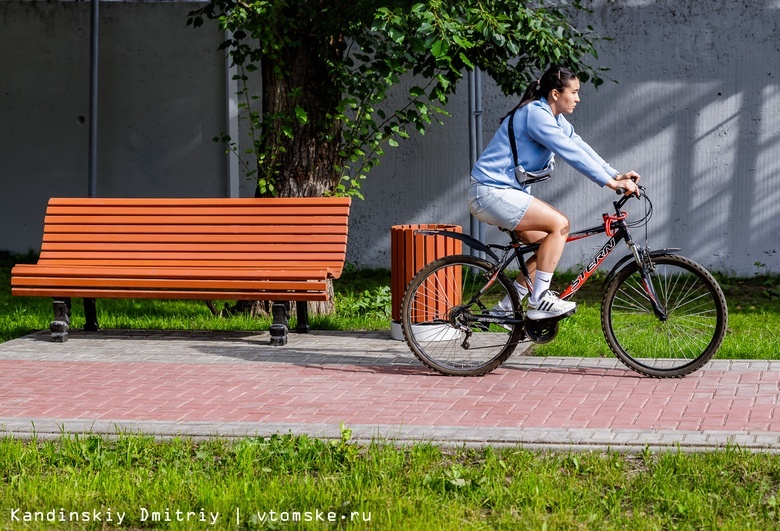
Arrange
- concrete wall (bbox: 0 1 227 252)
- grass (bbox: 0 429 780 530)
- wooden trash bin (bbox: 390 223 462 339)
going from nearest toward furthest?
grass (bbox: 0 429 780 530) → wooden trash bin (bbox: 390 223 462 339) → concrete wall (bbox: 0 1 227 252)

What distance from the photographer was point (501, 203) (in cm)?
741

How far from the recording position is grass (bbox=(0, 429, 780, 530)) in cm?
462

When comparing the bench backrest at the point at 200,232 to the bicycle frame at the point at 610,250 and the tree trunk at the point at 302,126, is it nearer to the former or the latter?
the tree trunk at the point at 302,126

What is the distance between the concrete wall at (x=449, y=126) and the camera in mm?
12898

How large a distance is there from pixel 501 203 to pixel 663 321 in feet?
3.98

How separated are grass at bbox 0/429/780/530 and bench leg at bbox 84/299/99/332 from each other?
3916mm

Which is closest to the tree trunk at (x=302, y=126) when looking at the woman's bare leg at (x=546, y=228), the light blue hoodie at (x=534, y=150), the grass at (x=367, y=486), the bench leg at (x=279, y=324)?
the bench leg at (x=279, y=324)

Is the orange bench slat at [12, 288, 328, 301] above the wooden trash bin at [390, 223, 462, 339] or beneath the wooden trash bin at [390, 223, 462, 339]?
beneath

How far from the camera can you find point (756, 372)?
757cm

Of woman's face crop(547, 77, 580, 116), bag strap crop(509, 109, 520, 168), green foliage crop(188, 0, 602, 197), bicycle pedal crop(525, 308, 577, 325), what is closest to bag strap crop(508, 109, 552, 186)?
bag strap crop(509, 109, 520, 168)

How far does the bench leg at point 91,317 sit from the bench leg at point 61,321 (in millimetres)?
387

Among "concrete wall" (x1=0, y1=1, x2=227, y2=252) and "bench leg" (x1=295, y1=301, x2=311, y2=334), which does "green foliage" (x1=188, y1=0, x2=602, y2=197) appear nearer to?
"bench leg" (x1=295, y1=301, x2=311, y2=334)

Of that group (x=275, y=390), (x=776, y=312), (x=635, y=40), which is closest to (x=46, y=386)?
(x=275, y=390)

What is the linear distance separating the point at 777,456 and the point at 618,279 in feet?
7.40
